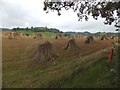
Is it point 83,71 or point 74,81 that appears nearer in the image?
point 74,81

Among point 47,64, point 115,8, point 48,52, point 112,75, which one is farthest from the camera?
point 48,52

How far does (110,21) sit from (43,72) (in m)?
4.57

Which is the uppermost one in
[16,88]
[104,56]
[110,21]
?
[110,21]

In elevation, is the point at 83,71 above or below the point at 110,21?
below

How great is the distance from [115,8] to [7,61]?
8533 millimetres

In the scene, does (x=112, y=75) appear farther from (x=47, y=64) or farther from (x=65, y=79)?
(x=47, y=64)

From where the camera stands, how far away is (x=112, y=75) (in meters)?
15.2

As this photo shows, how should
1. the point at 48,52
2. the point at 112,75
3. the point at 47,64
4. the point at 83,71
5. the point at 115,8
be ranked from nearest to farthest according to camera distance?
the point at 112,75, the point at 83,71, the point at 115,8, the point at 47,64, the point at 48,52

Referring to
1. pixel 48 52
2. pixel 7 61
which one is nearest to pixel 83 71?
pixel 48 52

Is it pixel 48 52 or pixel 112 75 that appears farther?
pixel 48 52

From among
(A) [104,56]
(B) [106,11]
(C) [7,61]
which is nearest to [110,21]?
(B) [106,11]

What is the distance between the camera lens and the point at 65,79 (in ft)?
51.4

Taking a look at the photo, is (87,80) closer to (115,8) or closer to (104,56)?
(104,56)

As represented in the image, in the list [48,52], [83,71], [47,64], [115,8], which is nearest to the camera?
[83,71]
